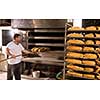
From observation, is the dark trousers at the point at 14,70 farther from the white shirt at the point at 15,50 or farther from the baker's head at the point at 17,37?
the baker's head at the point at 17,37

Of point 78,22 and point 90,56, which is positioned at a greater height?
point 78,22

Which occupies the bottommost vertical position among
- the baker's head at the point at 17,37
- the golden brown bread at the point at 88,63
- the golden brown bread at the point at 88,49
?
the golden brown bread at the point at 88,63

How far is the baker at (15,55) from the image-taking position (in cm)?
243

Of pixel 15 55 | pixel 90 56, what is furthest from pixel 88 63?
pixel 15 55

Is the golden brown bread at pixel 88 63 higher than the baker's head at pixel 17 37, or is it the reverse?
the baker's head at pixel 17 37

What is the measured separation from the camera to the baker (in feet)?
7.98

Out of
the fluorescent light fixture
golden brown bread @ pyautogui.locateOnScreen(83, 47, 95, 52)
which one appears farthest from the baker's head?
golden brown bread @ pyautogui.locateOnScreen(83, 47, 95, 52)

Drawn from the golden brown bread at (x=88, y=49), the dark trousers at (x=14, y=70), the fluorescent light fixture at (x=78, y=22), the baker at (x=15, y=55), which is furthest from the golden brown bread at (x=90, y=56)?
the dark trousers at (x=14, y=70)

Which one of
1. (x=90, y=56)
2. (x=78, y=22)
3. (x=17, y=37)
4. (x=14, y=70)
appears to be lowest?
(x=14, y=70)

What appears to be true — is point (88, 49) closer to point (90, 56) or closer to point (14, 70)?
point (90, 56)

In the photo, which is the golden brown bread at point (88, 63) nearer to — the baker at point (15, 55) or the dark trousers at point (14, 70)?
the baker at point (15, 55)

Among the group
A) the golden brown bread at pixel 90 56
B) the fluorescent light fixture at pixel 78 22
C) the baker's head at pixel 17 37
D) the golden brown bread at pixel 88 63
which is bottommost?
the golden brown bread at pixel 88 63

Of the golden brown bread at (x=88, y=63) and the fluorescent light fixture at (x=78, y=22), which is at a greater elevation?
the fluorescent light fixture at (x=78, y=22)

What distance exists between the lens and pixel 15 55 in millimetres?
2461
